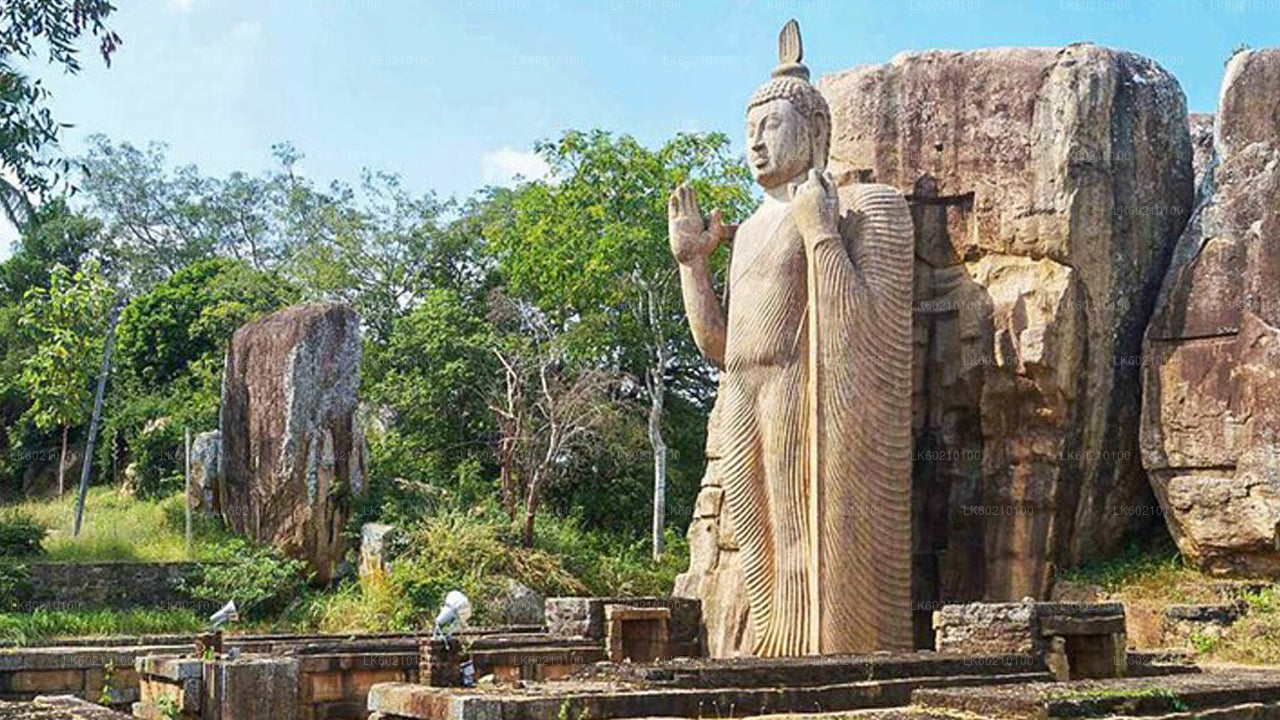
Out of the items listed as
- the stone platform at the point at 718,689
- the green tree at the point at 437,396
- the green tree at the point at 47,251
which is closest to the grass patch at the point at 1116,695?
the stone platform at the point at 718,689

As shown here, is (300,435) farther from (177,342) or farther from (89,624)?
(177,342)

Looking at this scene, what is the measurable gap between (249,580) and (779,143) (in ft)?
32.1

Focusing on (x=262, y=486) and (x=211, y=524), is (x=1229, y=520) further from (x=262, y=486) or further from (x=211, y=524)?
(x=211, y=524)

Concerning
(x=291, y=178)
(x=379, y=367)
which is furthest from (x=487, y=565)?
(x=291, y=178)

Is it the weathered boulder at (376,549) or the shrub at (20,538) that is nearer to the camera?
the shrub at (20,538)

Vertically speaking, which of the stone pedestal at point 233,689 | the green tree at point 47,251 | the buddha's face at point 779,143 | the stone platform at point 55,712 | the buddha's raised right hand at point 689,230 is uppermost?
the green tree at point 47,251

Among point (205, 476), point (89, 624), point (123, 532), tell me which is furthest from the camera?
point (205, 476)

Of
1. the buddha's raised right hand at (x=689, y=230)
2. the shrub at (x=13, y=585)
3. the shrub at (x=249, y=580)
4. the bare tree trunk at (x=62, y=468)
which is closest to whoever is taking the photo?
the buddha's raised right hand at (x=689, y=230)

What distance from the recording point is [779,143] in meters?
12.4

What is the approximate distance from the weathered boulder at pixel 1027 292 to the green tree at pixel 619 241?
31.7 feet

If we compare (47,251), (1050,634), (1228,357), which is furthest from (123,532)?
(1050,634)

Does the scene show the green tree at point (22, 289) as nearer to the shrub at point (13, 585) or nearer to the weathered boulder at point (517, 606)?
the shrub at point (13, 585)

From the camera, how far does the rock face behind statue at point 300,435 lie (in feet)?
64.9

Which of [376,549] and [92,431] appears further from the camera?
[92,431]
